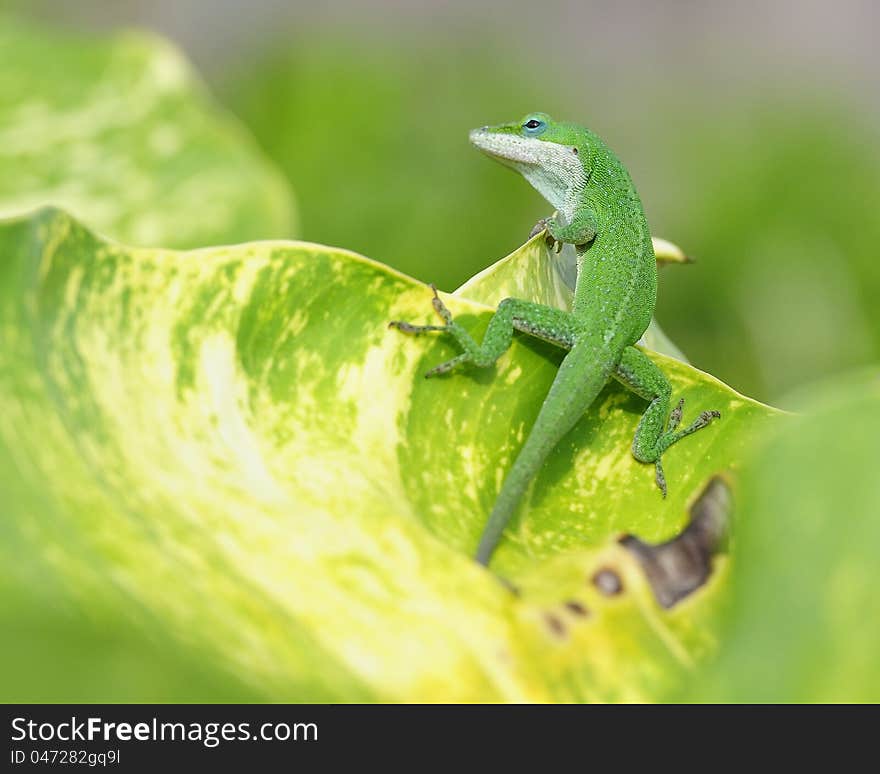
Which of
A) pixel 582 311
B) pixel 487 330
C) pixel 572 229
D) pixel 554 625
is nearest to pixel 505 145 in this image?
pixel 572 229

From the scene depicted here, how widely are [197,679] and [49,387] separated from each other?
0.85 feet

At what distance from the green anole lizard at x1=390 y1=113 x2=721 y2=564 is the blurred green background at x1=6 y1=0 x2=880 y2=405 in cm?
61

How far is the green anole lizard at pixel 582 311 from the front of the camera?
896 millimetres

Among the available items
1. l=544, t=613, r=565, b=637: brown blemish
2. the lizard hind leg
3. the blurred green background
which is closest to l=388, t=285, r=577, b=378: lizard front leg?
the lizard hind leg

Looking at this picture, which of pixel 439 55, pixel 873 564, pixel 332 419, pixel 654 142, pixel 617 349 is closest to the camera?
pixel 873 564

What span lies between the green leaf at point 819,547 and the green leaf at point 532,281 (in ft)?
1.65

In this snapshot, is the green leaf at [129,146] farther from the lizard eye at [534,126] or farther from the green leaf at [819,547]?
the green leaf at [819,547]

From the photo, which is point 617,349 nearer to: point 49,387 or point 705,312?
point 49,387

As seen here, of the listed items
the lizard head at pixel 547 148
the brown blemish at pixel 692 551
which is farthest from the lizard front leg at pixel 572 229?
the brown blemish at pixel 692 551

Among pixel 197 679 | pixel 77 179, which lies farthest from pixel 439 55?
pixel 197 679

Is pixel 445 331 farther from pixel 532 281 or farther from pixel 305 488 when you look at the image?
pixel 532 281

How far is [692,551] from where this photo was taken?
0.63m
